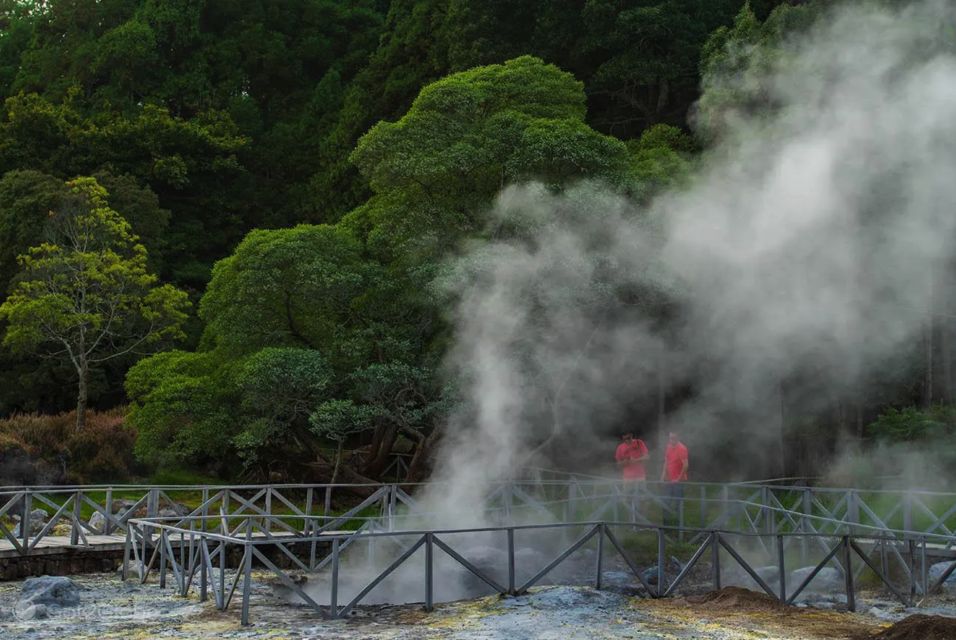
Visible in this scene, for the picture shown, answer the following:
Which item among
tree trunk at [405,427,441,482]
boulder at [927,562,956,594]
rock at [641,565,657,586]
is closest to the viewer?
boulder at [927,562,956,594]

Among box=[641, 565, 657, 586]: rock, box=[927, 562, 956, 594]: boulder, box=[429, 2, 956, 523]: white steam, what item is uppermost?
box=[429, 2, 956, 523]: white steam

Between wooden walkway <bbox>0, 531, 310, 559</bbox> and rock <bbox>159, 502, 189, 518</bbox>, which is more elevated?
rock <bbox>159, 502, 189, 518</bbox>

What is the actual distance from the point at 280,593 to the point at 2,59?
37869 mm

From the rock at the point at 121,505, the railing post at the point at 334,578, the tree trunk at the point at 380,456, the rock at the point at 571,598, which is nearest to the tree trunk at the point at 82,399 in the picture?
the rock at the point at 121,505

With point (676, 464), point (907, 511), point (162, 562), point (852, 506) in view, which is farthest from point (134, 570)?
point (907, 511)

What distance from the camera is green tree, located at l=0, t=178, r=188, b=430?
28938 millimetres

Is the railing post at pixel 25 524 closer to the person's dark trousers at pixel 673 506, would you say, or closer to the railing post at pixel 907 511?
the person's dark trousers at pixel 673 506

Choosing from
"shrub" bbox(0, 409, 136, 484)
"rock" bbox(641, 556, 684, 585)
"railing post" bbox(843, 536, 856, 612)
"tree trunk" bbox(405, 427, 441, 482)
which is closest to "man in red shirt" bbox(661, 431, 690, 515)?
"rock" bbox(641, 556, 684, 585)

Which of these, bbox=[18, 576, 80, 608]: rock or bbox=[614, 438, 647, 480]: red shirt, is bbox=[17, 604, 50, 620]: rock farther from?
bbox=[614, 438, 647, 480]: red shirt

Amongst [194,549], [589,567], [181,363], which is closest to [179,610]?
[194,549]

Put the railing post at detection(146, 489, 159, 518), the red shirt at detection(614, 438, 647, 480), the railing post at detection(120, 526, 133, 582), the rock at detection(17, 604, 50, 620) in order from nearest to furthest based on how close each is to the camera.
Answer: the rock at detection(17, 604, 50, 620) → the railing post at detection(120, 526, 133, 582) → the railing post at detection(146, 489, 159, 518) → the red shirt at detection(614, 438, 647, 480)

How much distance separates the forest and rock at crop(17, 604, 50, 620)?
9761 mm

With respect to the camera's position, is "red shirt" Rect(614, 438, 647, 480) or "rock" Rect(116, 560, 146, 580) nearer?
"rock" Rect(116, 560, 146, 580)

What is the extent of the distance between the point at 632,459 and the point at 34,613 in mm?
9775
